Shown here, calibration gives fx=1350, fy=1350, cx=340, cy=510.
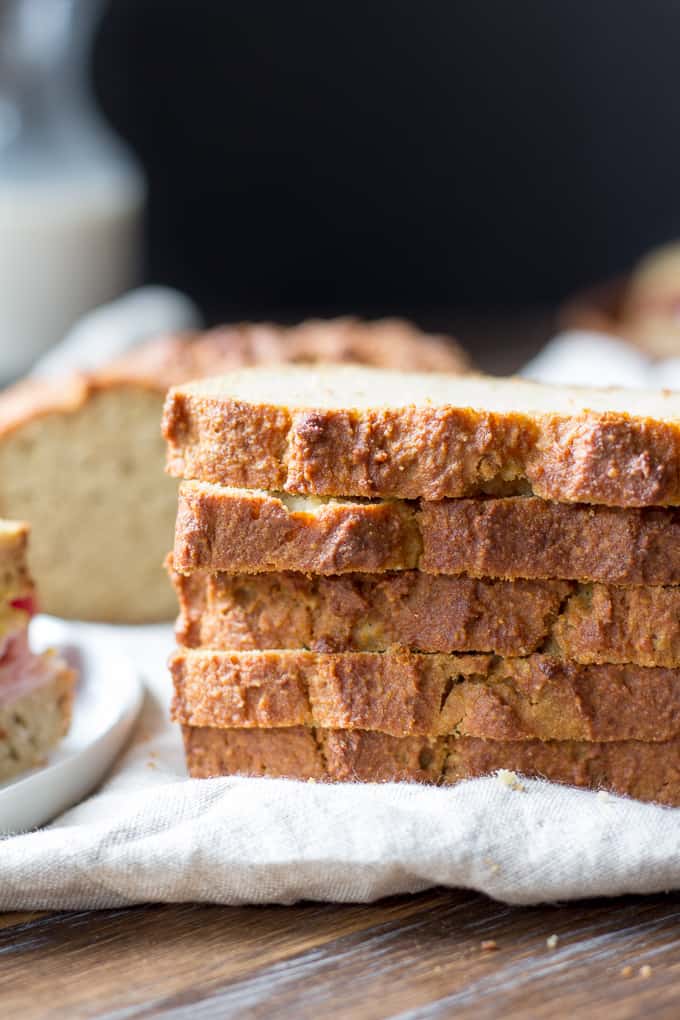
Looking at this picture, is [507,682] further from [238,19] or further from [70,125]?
[238,19]

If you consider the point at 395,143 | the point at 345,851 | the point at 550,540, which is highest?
the point at 395,143

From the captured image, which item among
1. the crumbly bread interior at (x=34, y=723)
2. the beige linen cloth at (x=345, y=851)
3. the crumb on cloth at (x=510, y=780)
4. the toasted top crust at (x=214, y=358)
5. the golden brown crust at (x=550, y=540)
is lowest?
the beige linen cloth at (x=345, y=851)

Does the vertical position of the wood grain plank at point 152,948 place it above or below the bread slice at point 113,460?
below

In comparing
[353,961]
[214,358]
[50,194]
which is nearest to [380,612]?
[353,961]

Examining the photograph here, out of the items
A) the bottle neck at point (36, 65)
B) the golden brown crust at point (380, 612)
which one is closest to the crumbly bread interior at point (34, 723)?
the golden brown crust at point (380, 612)

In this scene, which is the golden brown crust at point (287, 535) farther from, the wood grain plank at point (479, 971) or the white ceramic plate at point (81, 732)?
the wood grain plank at point (479, 971)

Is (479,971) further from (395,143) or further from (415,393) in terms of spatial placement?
(395,143)
